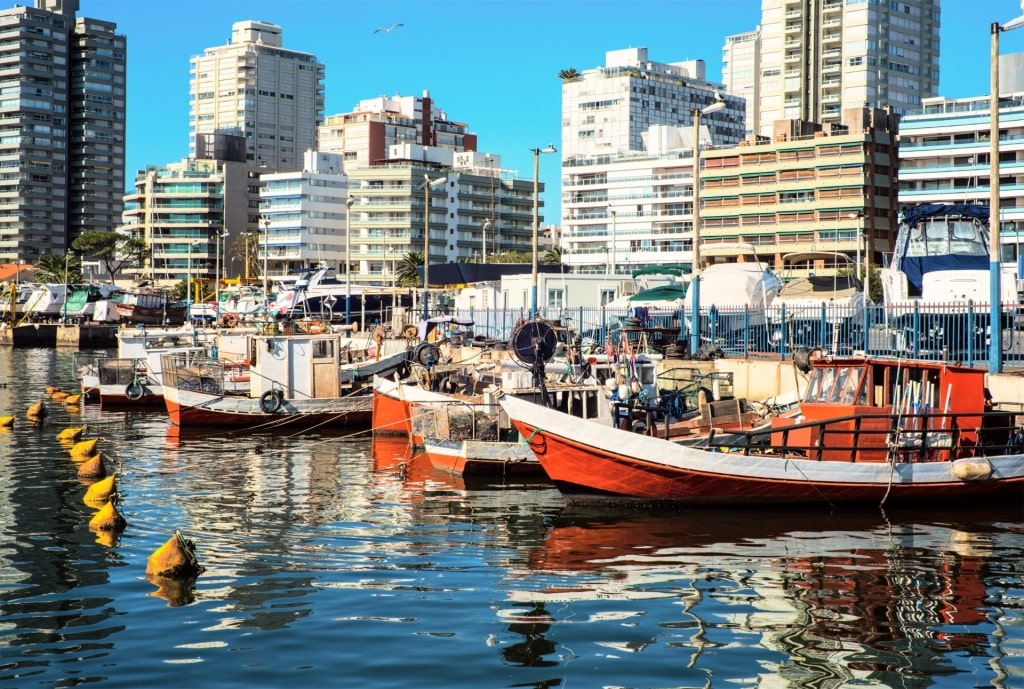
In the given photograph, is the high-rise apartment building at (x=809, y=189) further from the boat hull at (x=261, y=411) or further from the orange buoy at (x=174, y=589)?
the orange buoy at (x=174, y=589)

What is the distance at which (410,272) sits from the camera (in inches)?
5182

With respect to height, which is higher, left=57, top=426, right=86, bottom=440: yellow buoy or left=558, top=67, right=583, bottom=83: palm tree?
left=558, top=67, right=583, bottom=83: palm tree

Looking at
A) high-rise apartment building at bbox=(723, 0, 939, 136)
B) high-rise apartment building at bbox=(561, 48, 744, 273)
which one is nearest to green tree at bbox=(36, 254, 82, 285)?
high-rise apartment building at bbox=(561, 48, 744, 273)

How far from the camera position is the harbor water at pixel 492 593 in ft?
41.2

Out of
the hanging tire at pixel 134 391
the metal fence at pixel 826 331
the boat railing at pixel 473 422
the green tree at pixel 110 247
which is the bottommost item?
the hanging tire at pixel 134 391

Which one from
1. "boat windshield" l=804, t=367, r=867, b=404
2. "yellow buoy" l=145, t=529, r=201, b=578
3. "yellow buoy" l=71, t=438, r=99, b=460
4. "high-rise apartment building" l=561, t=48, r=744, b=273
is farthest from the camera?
"high-rise apartment building" l=561, t=48, r=744, b=273

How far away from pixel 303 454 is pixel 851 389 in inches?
607

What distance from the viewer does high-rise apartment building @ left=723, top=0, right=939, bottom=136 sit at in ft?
488

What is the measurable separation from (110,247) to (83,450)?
13943 cm

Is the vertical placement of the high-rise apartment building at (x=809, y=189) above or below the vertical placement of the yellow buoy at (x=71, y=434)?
above

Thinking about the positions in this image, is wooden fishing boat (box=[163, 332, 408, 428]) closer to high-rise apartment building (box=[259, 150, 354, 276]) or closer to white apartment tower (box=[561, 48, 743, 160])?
high-rise apartment building (box=[259, 150, 354, 276])

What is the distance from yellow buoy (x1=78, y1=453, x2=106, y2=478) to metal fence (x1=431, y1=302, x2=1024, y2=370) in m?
13.4

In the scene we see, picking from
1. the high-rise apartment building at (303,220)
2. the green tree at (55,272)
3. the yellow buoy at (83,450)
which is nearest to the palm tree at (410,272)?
the high-rise apartment building at (303,220)

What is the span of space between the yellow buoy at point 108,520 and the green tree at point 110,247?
13958cm
